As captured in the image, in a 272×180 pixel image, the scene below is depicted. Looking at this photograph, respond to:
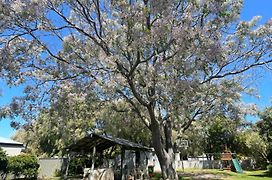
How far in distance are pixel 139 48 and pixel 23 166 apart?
14.9m

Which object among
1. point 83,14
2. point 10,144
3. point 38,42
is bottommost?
point 10,144

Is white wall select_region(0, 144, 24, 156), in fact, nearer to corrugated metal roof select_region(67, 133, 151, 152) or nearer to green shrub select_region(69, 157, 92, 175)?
green shrub select_region(69, 157, 92, 175)

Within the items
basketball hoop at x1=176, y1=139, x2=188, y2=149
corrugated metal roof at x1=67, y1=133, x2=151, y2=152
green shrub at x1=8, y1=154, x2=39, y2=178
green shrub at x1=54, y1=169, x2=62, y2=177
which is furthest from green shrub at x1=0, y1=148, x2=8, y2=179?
basketball hoop at x1=176, y1=139, x2=188, y2=149

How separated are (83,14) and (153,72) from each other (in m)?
3.87

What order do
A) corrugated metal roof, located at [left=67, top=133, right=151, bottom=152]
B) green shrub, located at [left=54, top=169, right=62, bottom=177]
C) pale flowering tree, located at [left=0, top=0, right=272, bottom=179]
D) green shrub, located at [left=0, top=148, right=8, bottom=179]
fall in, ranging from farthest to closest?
green shrub, located at [left=54, top=169, right=62, bottom=177] < green shrub, located at [left=0, top=148, right=8, bottom=179] < corrugated metal roof, located at [left=67, top=133, right=151, bottom=152] < pale flowering tree, located at [left=0, top=0, right=272, bottom=179]

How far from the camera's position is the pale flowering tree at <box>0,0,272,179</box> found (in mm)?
11836

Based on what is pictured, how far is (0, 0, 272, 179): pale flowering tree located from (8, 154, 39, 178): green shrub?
9631 mm

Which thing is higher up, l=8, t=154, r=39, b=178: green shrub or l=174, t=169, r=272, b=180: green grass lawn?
l=8, t=154, r=39, b=178: green shrub

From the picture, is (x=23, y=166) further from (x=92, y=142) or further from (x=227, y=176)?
(x=227, y=176)

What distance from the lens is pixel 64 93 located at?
46.5 ft

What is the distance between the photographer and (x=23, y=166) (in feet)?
73.5

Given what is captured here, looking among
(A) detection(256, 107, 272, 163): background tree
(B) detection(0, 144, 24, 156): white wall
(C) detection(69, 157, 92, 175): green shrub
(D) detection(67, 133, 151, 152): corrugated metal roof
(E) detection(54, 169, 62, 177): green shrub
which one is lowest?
(E) detection(54, 169, 62, 177): green shrub

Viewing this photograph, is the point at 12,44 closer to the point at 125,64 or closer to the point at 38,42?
the point at 38,42

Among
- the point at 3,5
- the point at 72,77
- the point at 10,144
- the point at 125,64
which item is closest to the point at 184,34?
the point at 125,64
